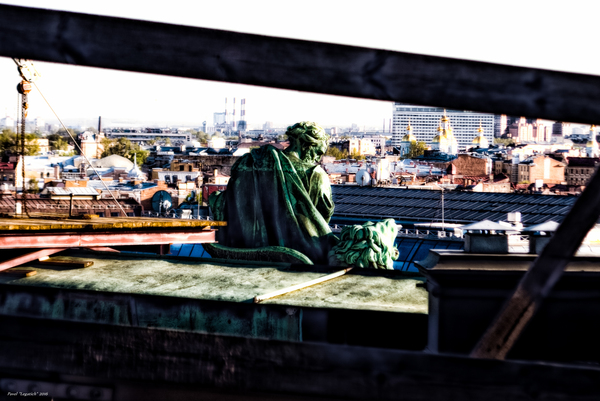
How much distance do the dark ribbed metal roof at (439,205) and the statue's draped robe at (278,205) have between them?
16.8 m

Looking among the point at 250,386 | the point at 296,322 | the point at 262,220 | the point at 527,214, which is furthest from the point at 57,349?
the point at 527,214

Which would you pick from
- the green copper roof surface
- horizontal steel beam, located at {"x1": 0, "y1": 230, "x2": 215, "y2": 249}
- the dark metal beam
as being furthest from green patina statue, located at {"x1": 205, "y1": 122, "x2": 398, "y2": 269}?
the dark metal beam

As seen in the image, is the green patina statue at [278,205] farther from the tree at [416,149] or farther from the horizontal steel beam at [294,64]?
the tree at [416,149]

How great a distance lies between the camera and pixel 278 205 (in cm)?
1150

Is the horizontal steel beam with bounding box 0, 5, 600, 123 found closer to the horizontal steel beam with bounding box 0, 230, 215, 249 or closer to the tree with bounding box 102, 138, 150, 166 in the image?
the horizontal steel beam with bounding box 0, 230, 215, 249

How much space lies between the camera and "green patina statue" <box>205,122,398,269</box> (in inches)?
444

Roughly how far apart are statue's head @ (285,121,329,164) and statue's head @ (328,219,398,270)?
1.25m

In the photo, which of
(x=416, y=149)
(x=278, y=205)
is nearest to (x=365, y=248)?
(x=278, y=205)

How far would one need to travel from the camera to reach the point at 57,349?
2328mm

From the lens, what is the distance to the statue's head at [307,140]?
12.0 m

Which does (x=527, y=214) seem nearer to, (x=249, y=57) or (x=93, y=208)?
(x=93, y=208)

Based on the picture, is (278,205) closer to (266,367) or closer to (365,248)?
(365,248)

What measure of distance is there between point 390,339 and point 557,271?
3886 millimetres

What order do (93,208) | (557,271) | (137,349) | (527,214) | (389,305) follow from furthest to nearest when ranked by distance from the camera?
(93,208) < (527,214) < (389,305) < (137,349) < (557,271)
